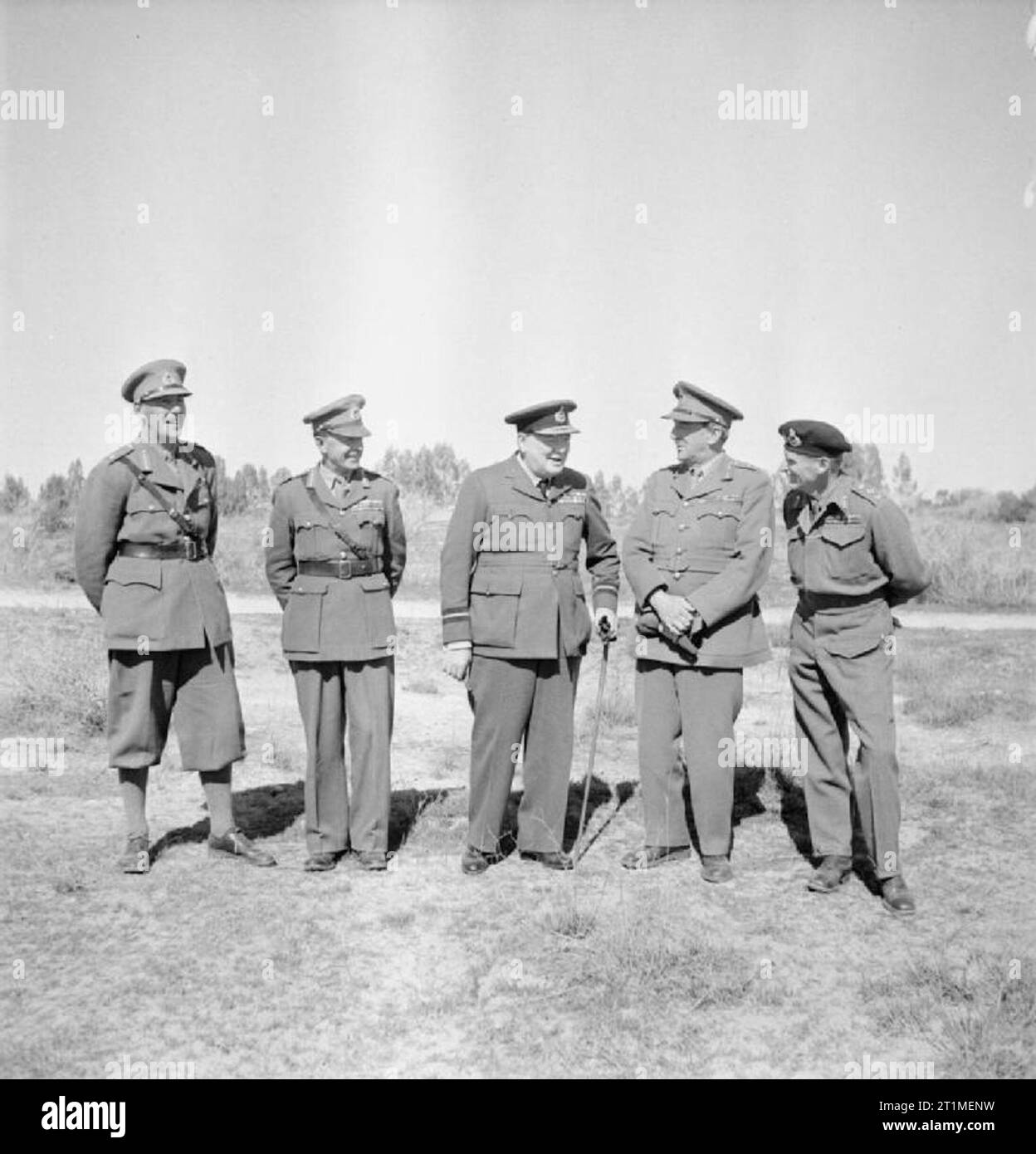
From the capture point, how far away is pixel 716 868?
5.22 m

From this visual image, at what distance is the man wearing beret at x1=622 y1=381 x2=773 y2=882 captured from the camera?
5.16 meters

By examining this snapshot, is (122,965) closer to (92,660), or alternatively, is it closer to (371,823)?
(371,823)

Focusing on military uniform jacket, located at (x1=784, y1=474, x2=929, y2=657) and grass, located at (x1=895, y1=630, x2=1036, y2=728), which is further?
grass, located at (x1=895, y1=630, x2=1036, y2=728)

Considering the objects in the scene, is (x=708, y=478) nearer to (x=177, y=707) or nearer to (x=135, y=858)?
(x=177, y=707)

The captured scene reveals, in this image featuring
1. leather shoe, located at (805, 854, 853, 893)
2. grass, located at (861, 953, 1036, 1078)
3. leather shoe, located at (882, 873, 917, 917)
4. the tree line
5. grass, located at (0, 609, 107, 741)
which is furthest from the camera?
the tree line

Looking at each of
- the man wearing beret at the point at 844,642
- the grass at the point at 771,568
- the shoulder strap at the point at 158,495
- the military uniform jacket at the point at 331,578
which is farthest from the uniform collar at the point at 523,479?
the grass at the point at 771,568

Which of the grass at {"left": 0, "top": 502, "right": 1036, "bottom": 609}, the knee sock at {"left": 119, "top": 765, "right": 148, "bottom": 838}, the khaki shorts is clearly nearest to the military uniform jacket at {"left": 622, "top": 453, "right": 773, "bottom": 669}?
the khaki shorts

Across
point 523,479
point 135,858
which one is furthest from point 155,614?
point 523,479

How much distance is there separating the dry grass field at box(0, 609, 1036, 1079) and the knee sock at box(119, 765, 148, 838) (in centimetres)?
21

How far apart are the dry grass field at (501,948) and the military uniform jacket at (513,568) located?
1135 millimetres

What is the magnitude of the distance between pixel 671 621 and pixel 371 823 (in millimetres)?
1732

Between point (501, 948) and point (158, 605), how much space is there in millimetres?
2232

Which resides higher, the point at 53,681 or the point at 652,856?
the point at 53,681

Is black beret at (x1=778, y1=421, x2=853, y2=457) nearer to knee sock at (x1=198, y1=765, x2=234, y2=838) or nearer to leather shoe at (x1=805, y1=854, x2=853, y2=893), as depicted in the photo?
leather shoe at (x1=805, y1=854, x2=853, y2=893)
